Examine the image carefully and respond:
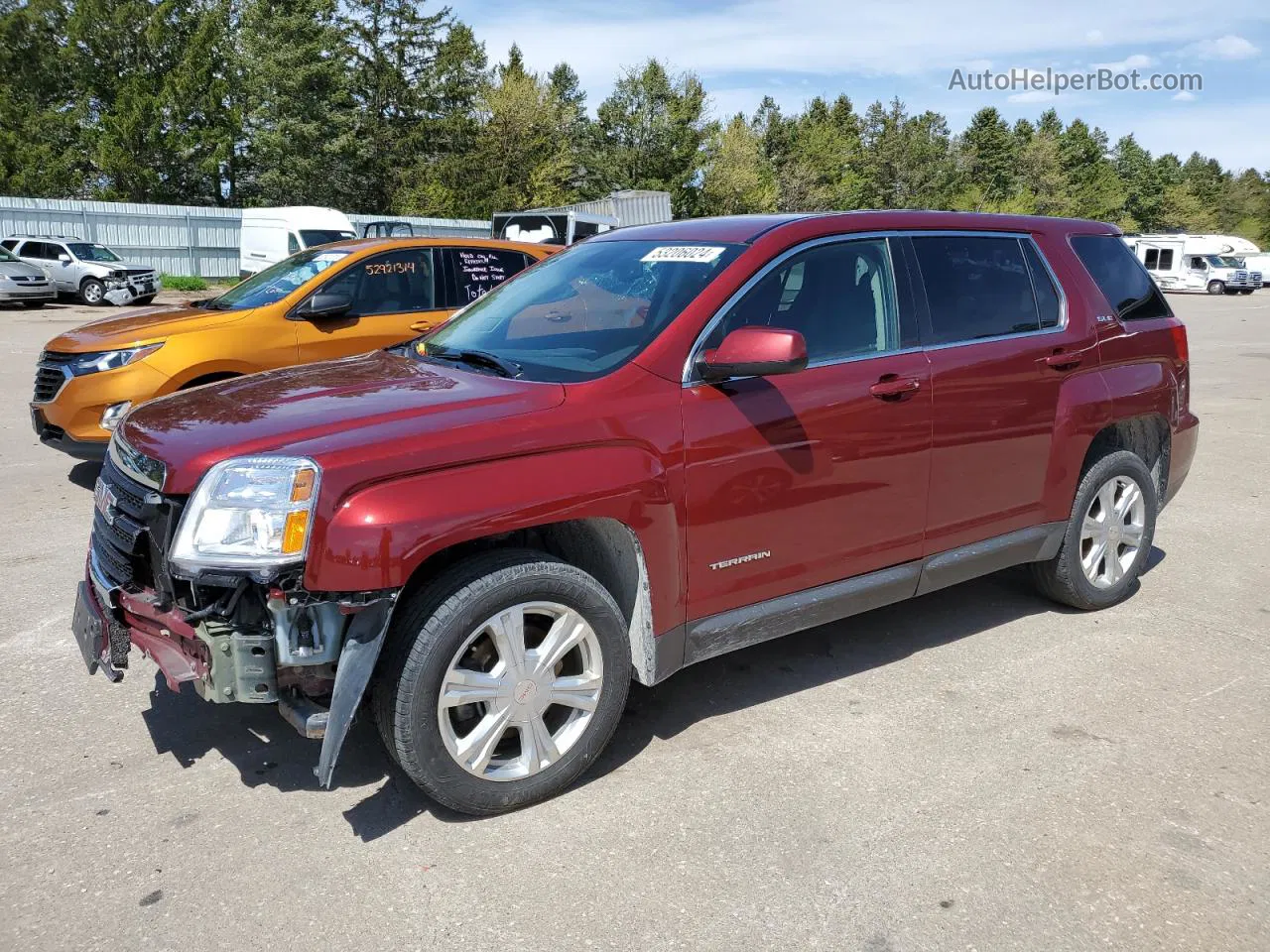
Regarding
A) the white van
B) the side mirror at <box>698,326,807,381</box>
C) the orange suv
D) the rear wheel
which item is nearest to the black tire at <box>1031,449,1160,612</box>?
the side mirror at <box>698,326,807,381</box>

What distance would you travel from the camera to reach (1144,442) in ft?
17.1

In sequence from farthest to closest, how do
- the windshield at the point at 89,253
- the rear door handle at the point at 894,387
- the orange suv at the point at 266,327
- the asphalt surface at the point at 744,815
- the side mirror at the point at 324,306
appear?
1. the windshield at the point at 89,253
2. the side mirror at the point at 324,306
3. the orange suv at the point at 266,327
4. the rear door handle at the point at 894,387
5. the asphalt surface at the point at 744,815

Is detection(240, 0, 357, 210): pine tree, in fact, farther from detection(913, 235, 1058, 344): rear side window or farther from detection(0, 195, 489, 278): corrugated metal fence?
detection(913, 235, 1058, 344): rear side window

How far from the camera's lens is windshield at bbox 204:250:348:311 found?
7.61 m

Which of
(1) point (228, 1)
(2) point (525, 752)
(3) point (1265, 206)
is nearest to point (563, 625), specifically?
(2) point (525, 752)

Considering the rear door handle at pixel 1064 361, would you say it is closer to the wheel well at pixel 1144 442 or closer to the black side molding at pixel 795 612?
the wheel well at pixel 1144 442

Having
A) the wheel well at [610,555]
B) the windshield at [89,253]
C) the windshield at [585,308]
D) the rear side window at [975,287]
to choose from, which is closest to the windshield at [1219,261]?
the windshield at [89,253]

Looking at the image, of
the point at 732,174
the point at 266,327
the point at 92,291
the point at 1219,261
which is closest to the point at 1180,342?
the point at 266,327

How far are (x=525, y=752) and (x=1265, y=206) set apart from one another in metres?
103

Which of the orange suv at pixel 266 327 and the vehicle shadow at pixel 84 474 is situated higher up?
the orange suv at pixel 266 327

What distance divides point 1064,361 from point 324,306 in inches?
191

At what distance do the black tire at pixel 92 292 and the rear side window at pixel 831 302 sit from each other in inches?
1037

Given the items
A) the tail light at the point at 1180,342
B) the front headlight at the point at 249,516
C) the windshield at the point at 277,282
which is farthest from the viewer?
the windshield at the point at 277,282

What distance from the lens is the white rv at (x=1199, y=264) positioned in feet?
135
